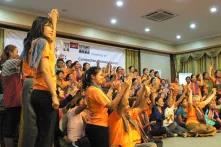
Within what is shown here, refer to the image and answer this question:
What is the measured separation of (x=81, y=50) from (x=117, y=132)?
5811 mm

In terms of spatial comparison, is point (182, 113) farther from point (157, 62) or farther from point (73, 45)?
point (157, 62)

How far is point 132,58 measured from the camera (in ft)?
34.0

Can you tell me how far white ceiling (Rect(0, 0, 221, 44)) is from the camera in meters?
7.02

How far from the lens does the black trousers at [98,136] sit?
259 cm

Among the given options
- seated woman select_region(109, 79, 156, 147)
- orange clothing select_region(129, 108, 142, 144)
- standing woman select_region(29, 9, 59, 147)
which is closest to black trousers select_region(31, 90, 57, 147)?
standing woman select_region(29, 9, 59, 147)

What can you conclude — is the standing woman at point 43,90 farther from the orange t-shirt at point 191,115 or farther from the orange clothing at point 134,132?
the orange t-shirt at point 191,115

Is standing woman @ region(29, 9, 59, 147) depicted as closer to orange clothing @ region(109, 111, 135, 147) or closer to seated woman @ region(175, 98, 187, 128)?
orange clothing @ region(109, 111, 135, 147)

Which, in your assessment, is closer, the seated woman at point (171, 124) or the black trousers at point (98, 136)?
the black trousers at point (98, 136)

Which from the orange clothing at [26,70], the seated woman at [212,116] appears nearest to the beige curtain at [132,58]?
the seated woman at [212,116]

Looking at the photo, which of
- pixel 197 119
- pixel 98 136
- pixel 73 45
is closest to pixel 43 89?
pixel 98 136

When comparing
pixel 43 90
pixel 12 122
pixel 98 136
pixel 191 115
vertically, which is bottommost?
pixel 191 115

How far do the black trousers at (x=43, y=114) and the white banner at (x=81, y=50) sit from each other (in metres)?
5.92

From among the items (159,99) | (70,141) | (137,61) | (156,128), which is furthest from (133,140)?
(137,61)

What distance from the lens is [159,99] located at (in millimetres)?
5777
